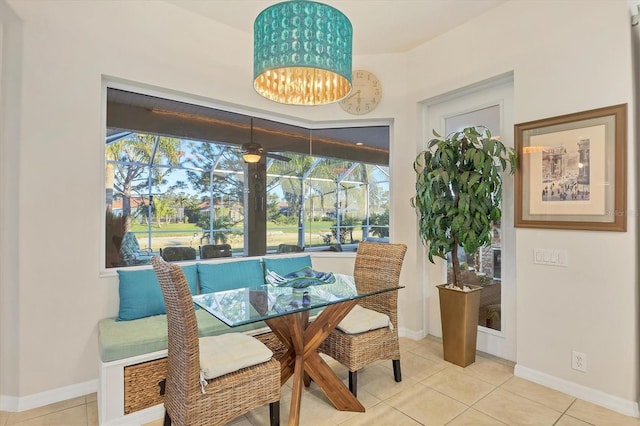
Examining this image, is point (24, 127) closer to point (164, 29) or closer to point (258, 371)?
point (164, 29)

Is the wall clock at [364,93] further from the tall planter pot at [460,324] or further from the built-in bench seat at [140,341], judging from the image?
the built-in bench seat at [140,341]

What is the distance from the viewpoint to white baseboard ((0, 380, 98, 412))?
224 cm

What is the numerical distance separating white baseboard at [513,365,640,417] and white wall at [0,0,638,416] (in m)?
0.04

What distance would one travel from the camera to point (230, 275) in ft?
10.0

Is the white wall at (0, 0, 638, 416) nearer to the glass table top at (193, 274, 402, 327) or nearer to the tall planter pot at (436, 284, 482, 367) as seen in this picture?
the tall planter pot at (436, 284, 482, 367)

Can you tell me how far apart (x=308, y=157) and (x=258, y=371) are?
2.62 m

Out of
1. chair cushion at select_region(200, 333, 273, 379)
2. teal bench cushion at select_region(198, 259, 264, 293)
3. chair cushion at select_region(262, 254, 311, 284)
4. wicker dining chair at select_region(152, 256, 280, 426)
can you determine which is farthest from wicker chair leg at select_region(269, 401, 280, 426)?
chair cushion at select_region(262, 254, 311, 284)

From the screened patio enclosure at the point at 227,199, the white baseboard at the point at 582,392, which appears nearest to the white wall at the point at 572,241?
the white baseboard at the point at 582,392

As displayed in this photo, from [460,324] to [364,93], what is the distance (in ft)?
8.29

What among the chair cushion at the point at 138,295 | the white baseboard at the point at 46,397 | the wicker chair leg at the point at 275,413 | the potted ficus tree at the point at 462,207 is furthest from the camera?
the potted ficus tree at the point at 462,207

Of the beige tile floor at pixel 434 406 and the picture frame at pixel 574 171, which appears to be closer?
the beige tile floor at pixel 434 406

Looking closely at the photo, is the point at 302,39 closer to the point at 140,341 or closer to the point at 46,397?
the point at 140,341

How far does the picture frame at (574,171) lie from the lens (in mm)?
2266

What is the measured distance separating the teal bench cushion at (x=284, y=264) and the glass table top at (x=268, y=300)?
2.65 ft
